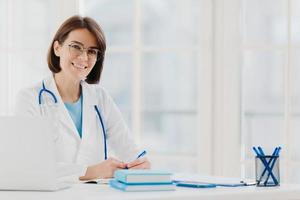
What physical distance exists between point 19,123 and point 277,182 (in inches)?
36.4

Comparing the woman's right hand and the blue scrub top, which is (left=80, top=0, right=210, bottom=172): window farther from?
the woman's right hand

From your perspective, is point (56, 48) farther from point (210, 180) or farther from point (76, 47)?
point (210, 180)

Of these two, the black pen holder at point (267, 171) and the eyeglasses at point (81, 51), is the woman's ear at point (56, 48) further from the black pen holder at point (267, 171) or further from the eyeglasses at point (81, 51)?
the black pen holder at point (267, 171)

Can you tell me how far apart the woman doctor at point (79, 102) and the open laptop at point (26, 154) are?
0.83 m

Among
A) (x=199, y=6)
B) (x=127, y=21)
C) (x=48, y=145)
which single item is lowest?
(x=48, y=145)

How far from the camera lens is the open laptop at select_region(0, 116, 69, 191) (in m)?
1.84

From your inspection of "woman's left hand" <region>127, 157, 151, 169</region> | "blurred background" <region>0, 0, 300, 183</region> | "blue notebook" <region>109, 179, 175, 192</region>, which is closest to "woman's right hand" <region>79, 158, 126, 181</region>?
"woman's left hand" <region>127, 157, 151, 169</region>

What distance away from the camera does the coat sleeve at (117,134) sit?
2.94m

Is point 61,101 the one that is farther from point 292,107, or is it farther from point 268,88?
point 268,88

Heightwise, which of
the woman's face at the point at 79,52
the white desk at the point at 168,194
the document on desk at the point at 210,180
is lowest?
the white desk at the point at 168,194

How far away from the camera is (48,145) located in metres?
1.85

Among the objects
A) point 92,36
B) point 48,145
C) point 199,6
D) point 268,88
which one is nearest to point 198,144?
point 199,6

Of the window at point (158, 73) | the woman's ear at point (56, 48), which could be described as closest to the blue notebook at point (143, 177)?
A: the woman's ear at point (56, 48)

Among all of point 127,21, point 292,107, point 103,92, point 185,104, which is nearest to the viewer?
point 103,92
